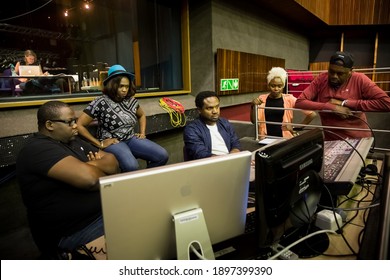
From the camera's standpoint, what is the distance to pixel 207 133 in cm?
196

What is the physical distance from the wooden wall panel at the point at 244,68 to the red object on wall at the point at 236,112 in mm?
271

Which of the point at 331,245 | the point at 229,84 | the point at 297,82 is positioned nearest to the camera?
the point at 331,245

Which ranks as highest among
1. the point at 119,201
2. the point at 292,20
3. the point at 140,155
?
the point at 292,20

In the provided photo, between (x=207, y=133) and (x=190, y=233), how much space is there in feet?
4.11

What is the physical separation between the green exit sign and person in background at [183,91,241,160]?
6.30ft

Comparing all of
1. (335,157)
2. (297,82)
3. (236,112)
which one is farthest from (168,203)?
(297,82)

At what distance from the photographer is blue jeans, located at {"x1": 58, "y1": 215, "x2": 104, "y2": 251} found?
1256 mm

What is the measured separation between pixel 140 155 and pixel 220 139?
0.79 meters

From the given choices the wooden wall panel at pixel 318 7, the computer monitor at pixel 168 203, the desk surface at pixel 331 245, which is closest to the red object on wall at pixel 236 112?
the wooden wall panel at pixel 318 7

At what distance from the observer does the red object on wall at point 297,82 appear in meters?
4.82

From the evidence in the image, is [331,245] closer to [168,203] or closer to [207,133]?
[168,203]

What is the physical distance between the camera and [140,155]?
242cm
